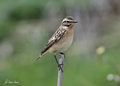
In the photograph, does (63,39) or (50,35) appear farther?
(50,35)

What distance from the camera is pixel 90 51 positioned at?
868 centimetres

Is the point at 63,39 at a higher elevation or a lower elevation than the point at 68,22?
lower

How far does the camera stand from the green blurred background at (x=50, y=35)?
Answer: 671cm

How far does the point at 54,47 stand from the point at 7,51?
424cm

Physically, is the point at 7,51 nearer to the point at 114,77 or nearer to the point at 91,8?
the point at 91,8

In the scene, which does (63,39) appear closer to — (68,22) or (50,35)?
(68,22)

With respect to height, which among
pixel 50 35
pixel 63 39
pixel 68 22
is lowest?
pixel 63 39

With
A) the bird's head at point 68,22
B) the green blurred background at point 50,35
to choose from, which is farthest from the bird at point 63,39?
the green blurred background at point 50,35

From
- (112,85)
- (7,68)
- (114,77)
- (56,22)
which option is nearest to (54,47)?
(114,77)

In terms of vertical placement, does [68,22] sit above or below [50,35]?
below

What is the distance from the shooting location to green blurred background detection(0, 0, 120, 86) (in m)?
6.71

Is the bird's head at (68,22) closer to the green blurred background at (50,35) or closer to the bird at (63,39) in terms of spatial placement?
the bird at (63,39)

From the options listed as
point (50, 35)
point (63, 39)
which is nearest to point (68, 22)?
point (63, 39)

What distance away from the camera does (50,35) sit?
375 inches
